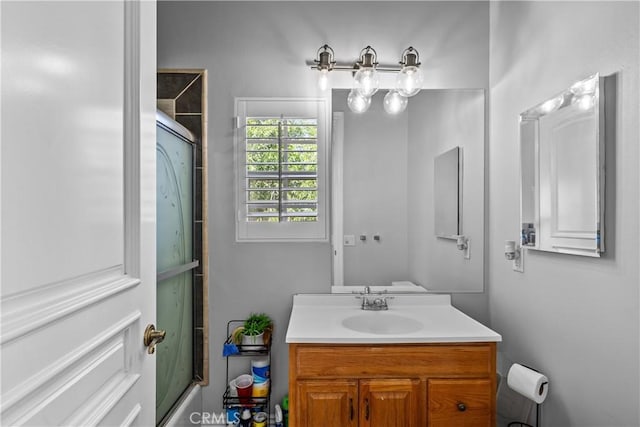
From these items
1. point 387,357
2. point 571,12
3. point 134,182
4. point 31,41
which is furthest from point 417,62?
point 31,41

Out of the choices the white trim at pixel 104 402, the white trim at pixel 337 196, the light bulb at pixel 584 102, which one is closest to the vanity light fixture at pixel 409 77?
the white trim at pixel 337 196

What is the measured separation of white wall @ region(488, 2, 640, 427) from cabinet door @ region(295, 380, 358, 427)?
2.58 feet

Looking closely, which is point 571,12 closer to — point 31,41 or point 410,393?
point 410,393

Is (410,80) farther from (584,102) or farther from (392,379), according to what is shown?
(392,379)

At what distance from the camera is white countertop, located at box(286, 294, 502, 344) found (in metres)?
1.54

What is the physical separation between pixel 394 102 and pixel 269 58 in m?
0.69

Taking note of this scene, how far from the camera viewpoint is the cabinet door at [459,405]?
1526 mm

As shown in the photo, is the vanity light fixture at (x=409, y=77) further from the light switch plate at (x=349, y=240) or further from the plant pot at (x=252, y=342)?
the plant pot at (x=252, y=342)

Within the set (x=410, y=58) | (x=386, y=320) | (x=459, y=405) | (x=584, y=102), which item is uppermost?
(x=410, y=58)

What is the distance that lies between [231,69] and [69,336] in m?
1.76

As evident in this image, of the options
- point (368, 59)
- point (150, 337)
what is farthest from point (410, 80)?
point (150, 337)

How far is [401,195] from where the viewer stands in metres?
2.08


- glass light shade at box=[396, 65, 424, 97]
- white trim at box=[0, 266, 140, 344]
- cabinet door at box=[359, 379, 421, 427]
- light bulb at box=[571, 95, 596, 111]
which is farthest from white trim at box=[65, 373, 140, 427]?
glass light shade at box=[396, 65, 424, 97]

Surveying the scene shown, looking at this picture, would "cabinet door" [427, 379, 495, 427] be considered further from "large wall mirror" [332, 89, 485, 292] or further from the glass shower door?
the glass shower door
